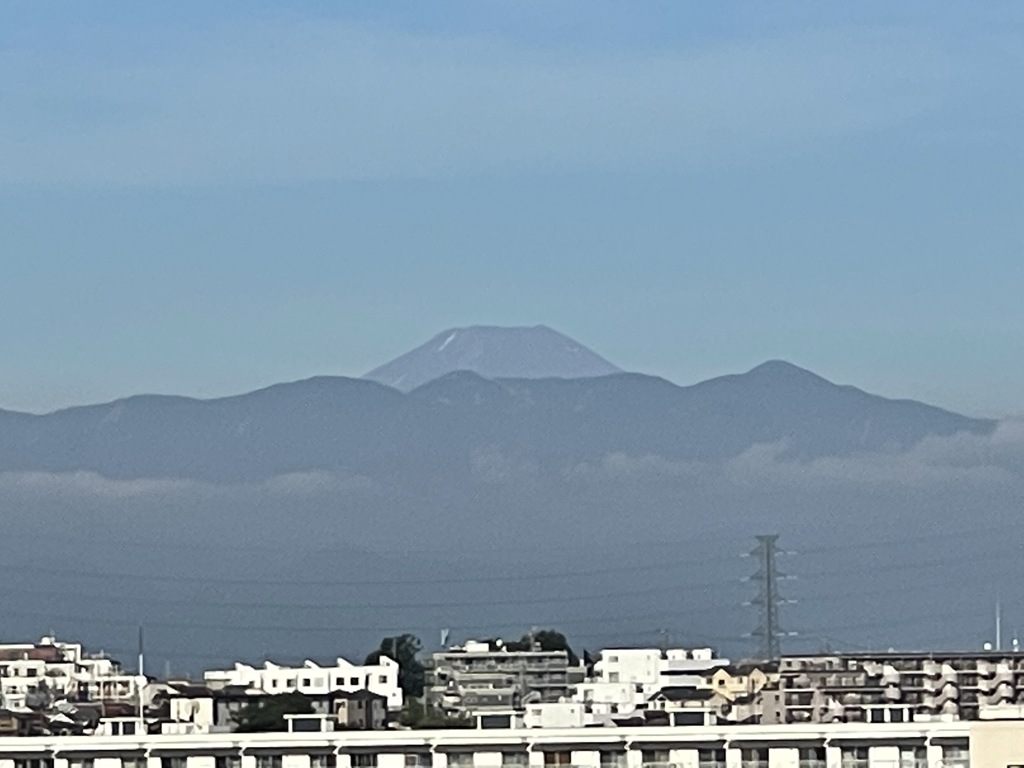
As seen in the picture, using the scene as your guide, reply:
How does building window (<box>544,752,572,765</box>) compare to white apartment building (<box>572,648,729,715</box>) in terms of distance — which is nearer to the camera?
building window (<box>544,752,572,765</box>)

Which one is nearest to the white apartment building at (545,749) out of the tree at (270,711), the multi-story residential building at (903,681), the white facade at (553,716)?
the white facade at (553,716)

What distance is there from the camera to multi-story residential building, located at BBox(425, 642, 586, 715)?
324ft

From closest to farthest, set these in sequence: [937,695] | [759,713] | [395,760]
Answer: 1. [395,760]
2. [759,713]
3. [937,695]

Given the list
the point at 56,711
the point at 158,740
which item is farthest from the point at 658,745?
the point at 56,711

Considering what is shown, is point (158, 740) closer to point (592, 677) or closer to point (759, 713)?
point (759, 713)

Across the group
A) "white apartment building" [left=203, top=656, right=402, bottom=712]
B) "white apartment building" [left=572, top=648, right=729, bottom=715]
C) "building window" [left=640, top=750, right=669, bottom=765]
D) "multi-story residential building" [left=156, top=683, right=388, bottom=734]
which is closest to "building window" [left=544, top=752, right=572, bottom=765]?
"building window" [left=640, top=750, right=669, bottom=765]

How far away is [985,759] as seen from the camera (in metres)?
26.2

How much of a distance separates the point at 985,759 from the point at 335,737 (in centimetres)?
1960

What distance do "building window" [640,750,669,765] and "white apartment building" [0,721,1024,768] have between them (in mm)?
15

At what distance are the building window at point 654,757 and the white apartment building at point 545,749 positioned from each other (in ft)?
0.05

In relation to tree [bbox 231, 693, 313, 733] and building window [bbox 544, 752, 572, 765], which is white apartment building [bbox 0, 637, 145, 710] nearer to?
tree [bbox 231, 693, 313, 733]

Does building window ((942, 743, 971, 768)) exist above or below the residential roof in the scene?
below

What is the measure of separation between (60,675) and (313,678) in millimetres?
11901

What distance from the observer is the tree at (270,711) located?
2694 inches
